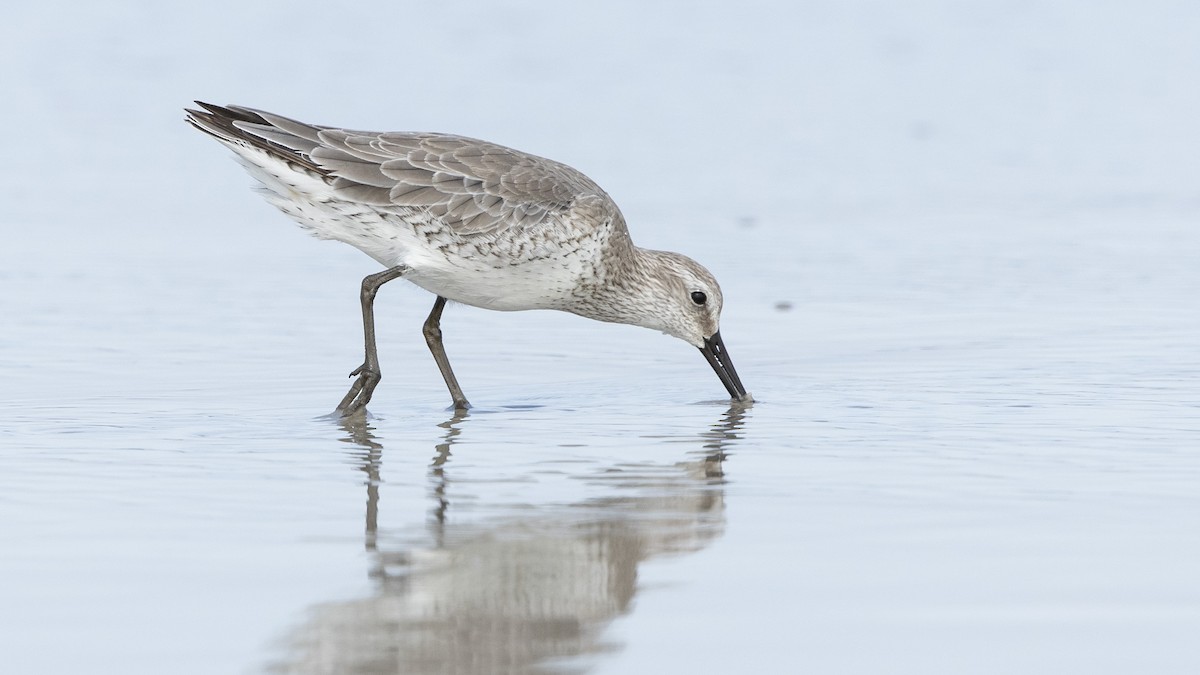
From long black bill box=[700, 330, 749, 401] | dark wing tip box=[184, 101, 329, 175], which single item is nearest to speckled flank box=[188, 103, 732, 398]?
dark wing tip box=[184, 101, 329, 175]

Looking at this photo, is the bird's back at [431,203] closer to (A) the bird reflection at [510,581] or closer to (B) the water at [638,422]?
(B) the water at [638,422]

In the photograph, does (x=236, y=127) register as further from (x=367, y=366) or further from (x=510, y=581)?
(x=510, y=581)

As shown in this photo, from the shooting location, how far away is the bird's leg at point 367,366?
7863mm

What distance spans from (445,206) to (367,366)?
30.8 inches

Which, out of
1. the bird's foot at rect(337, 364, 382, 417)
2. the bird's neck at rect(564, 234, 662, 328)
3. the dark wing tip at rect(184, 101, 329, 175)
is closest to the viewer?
the bird's foot at rect(337, 364, 382, 417)

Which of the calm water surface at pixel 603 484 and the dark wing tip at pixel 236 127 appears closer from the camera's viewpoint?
the calm water surface at pixel 603 484

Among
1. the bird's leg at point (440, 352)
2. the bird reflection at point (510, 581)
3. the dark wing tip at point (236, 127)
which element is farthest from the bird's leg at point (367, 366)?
the bird reflection at point (510, 581)

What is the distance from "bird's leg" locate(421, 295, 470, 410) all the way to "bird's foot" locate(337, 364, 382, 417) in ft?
1.19

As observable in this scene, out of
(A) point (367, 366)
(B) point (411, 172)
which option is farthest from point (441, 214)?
(A) point (367, 366)

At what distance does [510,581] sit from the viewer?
4828 mm

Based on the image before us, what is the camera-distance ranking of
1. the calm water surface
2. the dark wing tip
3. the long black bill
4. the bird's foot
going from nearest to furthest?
the calm water surface, the bird's foot, the dark wing tip, the long black bill

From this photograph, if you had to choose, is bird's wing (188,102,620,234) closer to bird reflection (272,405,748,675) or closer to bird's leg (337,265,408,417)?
bird's leg (337,265,408,417)

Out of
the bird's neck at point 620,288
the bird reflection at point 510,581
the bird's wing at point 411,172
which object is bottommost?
the bird reflection at point 510,581

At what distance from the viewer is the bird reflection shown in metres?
4.18
